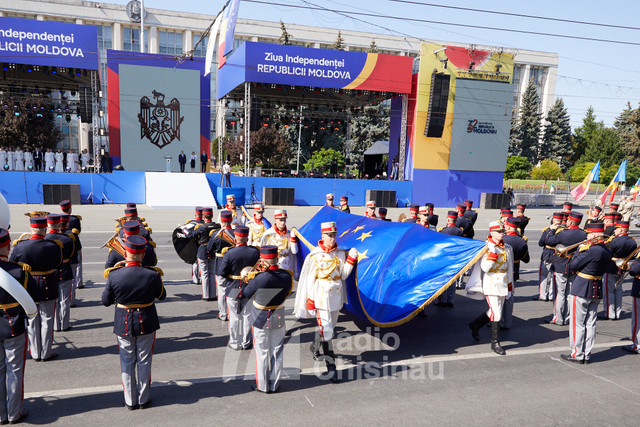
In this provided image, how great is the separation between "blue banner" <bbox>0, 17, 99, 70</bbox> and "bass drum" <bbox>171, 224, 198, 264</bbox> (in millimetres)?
21817

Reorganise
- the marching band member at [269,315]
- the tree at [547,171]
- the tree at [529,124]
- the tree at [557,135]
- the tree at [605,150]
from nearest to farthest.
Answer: the marching band member at [269,315] → the tree at [547,171] → the tree at [529,124] → the tree at [557,135] → the tree at [605,150]

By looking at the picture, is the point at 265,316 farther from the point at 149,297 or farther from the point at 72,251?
the point at 72,251

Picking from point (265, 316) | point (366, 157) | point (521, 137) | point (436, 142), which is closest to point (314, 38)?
point (521, 137)

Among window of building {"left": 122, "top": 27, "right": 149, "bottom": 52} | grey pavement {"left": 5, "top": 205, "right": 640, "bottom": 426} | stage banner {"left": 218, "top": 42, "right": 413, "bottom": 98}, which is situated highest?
window of building {"left": 122, "top": 27, "right": 149, "bottom": 52}

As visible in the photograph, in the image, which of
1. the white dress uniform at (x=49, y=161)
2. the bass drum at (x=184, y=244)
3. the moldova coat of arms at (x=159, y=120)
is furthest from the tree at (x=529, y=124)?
the bass drum at (x=184, y=244)

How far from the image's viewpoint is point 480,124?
31.1 m

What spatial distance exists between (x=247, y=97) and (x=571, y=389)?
2441 centimetres

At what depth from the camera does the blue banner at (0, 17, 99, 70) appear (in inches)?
998

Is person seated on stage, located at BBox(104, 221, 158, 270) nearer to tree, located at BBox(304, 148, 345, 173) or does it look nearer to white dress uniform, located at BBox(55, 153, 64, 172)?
white dress uniform, located at BBox(55, 153, 64, 172)

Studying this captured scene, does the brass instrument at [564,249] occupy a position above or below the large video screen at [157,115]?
below

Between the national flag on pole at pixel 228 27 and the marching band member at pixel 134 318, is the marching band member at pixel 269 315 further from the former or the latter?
the national flag on pole at pixel 228 27

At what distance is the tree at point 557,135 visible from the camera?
60906mm

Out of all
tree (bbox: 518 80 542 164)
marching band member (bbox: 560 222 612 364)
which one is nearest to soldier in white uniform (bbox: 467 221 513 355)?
marching band member (bbox: 560 222 612 364)

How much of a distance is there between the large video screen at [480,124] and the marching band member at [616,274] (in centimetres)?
2240
